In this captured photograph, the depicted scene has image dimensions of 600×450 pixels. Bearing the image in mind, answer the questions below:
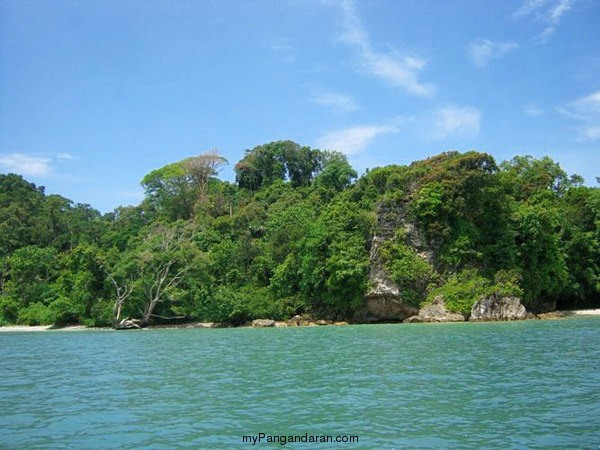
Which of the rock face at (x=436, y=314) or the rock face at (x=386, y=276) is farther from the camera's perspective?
the rock face at (x=386, y=276)

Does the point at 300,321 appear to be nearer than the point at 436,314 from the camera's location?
No

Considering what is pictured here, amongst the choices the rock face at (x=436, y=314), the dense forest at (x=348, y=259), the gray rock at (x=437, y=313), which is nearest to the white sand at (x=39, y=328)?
the dense forest at (x=348, y=259)

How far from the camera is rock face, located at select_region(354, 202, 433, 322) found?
35.8 m

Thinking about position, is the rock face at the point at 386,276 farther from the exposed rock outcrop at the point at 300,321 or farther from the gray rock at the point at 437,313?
the exposed rock outcrop at the point at 300,321

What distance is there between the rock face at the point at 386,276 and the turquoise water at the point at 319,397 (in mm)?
18181

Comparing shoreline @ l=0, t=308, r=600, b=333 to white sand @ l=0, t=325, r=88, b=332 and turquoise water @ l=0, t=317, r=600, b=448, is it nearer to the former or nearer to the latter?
white sand @ l=0, t=325, r=88, b=332

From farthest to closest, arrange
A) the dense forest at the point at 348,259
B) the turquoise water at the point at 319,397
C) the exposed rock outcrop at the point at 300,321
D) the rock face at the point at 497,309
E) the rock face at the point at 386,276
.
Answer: the exposed rock outcrop at the point at 300,321
the dense forest at the point at 348,259
the rock face at the point at 386,276
the rock face at the point at 497,309
the turquoise water at the point at 319,397

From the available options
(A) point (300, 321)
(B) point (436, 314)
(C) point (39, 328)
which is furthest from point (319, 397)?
(C) point (39, 328)

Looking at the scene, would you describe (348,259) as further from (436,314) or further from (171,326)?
(171,326)

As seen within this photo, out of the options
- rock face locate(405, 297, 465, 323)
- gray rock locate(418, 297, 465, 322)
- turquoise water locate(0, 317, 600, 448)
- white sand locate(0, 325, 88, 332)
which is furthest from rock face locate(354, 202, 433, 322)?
white sand locate(0, 325, 88, 332)

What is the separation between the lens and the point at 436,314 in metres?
33.7

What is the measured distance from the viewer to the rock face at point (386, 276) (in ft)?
117

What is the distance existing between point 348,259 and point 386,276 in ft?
10.2

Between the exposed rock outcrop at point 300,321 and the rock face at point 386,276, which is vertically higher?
the rock face at point 386,276
